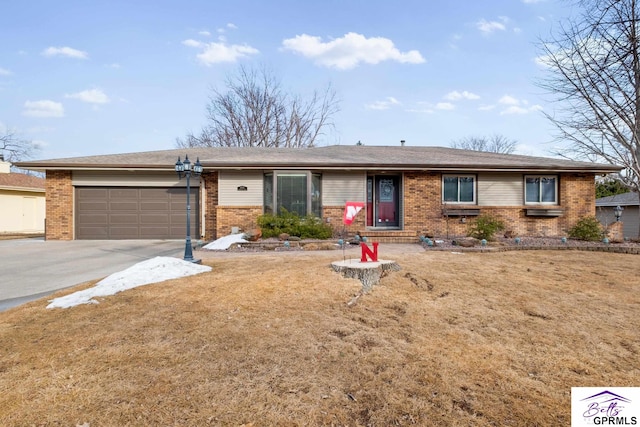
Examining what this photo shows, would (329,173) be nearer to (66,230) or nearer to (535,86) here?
(535,86)

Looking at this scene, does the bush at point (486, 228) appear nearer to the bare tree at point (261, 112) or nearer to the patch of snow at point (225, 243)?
the patch of snow at point (225, 243)

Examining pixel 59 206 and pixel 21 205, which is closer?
pixel 59 206

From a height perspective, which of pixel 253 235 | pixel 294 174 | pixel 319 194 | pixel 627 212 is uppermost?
pixel 294 174

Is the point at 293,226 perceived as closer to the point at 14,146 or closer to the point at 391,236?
the point at 391,236

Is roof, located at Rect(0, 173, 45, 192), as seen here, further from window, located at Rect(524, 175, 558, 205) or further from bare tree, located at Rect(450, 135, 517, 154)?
bare tree, located at Rect(450, 135, 517, 154)

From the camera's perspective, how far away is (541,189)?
12.6m

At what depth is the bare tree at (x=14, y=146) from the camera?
29969mm

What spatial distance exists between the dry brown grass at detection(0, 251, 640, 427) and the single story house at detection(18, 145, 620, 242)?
6939 mm

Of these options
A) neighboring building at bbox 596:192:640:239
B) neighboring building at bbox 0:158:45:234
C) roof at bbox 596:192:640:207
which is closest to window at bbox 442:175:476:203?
neighboring building at bbox 596:192:640:239

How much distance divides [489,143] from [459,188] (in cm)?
3340

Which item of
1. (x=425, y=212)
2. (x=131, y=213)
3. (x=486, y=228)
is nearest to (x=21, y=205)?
(x=131, y=213)

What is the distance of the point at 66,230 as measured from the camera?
12.5 meters

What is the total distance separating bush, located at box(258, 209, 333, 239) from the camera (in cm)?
1088

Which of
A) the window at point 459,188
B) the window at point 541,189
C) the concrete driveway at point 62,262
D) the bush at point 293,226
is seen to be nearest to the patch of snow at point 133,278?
the concrete driveway at point 62,262
